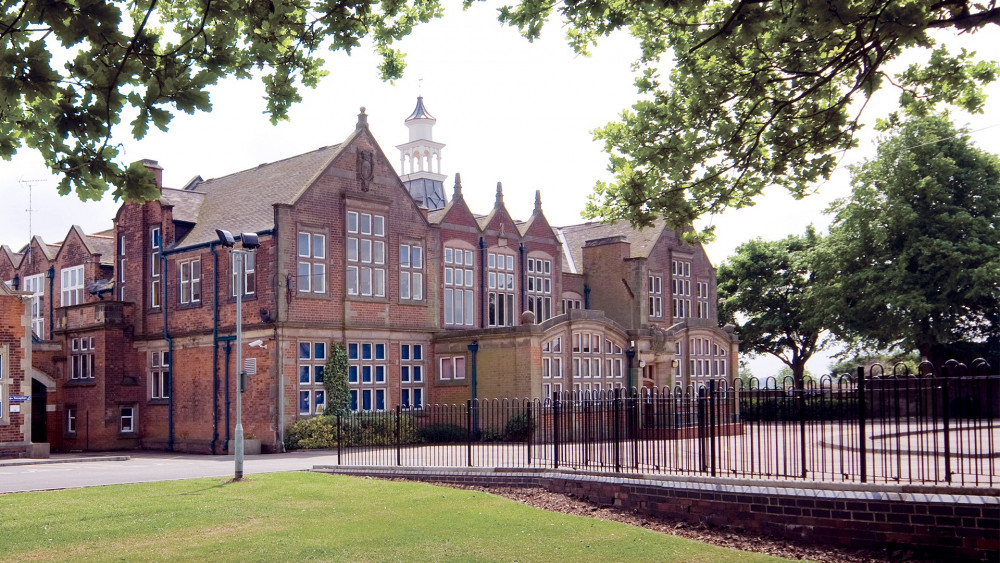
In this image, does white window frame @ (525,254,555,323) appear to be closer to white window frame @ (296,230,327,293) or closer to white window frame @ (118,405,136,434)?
white window frame @ (296,230,327,293)

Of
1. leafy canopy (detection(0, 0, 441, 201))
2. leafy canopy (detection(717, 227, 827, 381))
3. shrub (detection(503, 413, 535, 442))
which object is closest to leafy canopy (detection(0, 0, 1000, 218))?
leafy canopy (detection(0, 0, 441, 201))

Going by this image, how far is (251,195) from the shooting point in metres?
36.1

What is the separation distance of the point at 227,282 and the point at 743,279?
114 feet

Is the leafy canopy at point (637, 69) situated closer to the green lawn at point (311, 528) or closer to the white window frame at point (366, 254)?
the green lawn at point (311, 528)

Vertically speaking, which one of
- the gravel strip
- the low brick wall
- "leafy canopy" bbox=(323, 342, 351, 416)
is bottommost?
the gravel strip

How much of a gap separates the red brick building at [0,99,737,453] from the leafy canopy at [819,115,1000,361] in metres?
8.06

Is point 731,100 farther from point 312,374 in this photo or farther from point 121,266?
point 121,266

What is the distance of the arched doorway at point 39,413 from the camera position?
38.1 metres

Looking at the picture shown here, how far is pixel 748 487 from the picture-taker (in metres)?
13.6

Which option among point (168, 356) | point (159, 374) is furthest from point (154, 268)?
point (159, 374)

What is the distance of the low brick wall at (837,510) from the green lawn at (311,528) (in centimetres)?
117

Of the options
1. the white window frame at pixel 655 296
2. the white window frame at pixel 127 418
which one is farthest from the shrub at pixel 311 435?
the white window frame at pixel 655 296

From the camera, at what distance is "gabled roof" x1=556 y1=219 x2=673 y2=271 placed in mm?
46375

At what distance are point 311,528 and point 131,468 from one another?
13.7 meters
